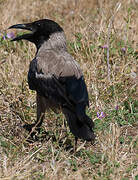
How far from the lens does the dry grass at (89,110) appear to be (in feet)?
13.8

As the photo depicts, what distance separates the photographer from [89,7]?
29.5ft

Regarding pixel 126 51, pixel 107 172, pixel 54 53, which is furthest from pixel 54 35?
pixel 107 172

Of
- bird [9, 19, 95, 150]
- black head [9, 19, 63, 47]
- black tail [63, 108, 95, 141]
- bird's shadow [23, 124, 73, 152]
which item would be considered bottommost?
bird's shadow [23, 124, 73, 152]

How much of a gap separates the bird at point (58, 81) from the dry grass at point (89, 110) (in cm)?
24

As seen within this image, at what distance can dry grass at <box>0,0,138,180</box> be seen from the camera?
421 cm

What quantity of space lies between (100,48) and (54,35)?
1.38 m

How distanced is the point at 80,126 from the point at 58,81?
55cm

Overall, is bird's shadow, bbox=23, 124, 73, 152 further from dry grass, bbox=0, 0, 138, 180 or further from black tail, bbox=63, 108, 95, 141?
black tail, bbox=63, 108, 95, 141

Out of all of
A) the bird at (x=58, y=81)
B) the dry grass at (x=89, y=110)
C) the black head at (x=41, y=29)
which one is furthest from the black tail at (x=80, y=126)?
the black head at (x=41, y=29)

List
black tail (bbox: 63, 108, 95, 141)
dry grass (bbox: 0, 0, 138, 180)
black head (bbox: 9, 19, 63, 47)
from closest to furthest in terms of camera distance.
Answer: dry grass (bbox: 0, 0, 138, 180), black tail (bbox: 63, 108, 95, 141), black head (bbox: 9, 19, 63, 47)

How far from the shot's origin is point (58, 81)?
4.57 meters

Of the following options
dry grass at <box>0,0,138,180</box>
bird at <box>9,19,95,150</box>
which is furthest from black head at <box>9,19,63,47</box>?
dry grass at <box>0,0,138,180</box>

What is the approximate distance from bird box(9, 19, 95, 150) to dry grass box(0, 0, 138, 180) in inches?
9.3

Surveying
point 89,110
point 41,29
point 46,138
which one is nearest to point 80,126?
point 46,138
